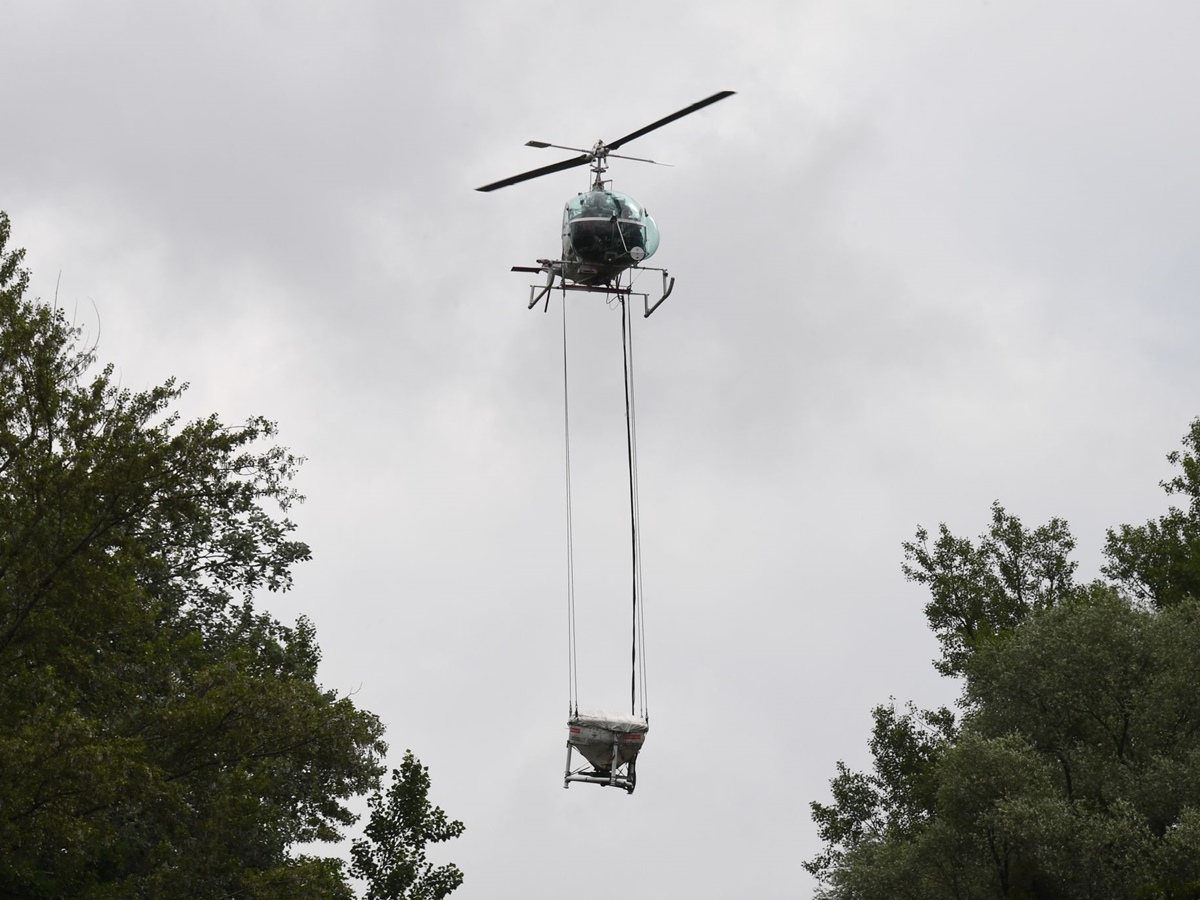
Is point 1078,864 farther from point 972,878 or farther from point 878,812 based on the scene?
point 878,812

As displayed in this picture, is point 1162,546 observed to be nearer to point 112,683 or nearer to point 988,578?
point 988,578

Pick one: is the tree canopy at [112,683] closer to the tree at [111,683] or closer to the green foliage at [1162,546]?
the tree at [111,683]

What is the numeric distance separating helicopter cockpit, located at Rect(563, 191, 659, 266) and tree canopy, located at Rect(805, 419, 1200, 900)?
56.1 feet

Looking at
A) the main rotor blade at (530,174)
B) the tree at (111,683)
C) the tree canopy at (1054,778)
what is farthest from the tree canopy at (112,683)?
the tree canopy at (1054,778)

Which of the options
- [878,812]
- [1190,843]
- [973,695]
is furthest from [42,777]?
[878,812]

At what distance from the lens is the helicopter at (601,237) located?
3108cm

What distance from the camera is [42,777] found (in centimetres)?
2359

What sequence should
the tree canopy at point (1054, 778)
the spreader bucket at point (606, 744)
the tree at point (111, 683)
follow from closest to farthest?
the tree at point (111, 683), the spreader bucket at point (606, 744), the tree canopy at point (1054, 778)

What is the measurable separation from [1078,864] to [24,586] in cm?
2516

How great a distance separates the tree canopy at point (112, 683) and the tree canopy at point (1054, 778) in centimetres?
1823

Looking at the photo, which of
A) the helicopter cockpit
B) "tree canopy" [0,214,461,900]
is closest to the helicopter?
the helicopter cockpit

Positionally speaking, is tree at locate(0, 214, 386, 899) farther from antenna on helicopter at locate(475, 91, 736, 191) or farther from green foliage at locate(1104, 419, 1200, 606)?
green foliage at locate(1104, 419, 1200, 606)

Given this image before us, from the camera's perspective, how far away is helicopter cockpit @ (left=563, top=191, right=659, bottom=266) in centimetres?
3108

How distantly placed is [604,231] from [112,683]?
37.0 ft
